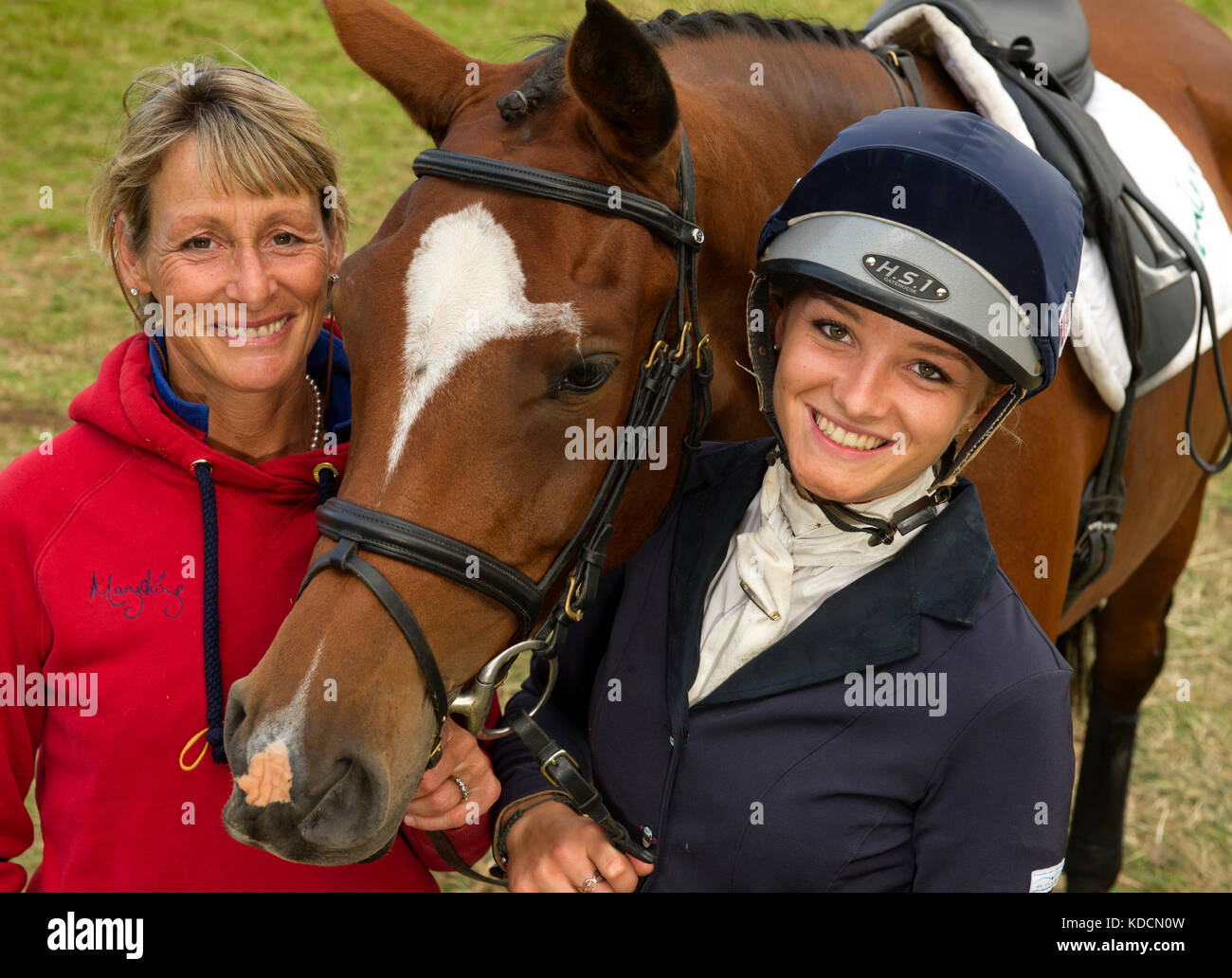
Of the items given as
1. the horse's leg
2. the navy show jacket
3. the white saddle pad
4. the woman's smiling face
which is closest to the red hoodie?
the woman's smiling face

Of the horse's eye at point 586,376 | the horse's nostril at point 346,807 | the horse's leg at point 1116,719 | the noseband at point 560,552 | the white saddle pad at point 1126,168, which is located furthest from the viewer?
the horse's leg at point 1116,719

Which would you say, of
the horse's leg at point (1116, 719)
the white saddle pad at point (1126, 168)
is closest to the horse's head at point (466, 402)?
the white saddle pad at point (1126, 168)

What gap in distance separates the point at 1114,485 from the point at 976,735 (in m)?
1.67

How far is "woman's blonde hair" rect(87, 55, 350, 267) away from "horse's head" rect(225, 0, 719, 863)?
38 cm

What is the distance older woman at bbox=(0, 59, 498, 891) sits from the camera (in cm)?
195

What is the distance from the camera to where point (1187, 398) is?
344 centimetres

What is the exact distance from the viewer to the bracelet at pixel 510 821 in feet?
6.82

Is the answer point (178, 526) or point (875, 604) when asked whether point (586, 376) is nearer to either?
point (875, 604)

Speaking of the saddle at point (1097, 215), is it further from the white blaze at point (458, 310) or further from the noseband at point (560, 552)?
the white blaze at point (458, 310)

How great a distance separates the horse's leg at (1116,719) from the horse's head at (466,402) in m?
3.13

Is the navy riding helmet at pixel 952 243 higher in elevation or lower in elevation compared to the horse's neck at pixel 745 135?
lower

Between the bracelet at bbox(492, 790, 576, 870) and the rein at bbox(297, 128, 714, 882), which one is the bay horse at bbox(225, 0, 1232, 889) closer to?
the rein at bbox(297, 128, 714, 882)

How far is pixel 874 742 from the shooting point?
5.69 feet
